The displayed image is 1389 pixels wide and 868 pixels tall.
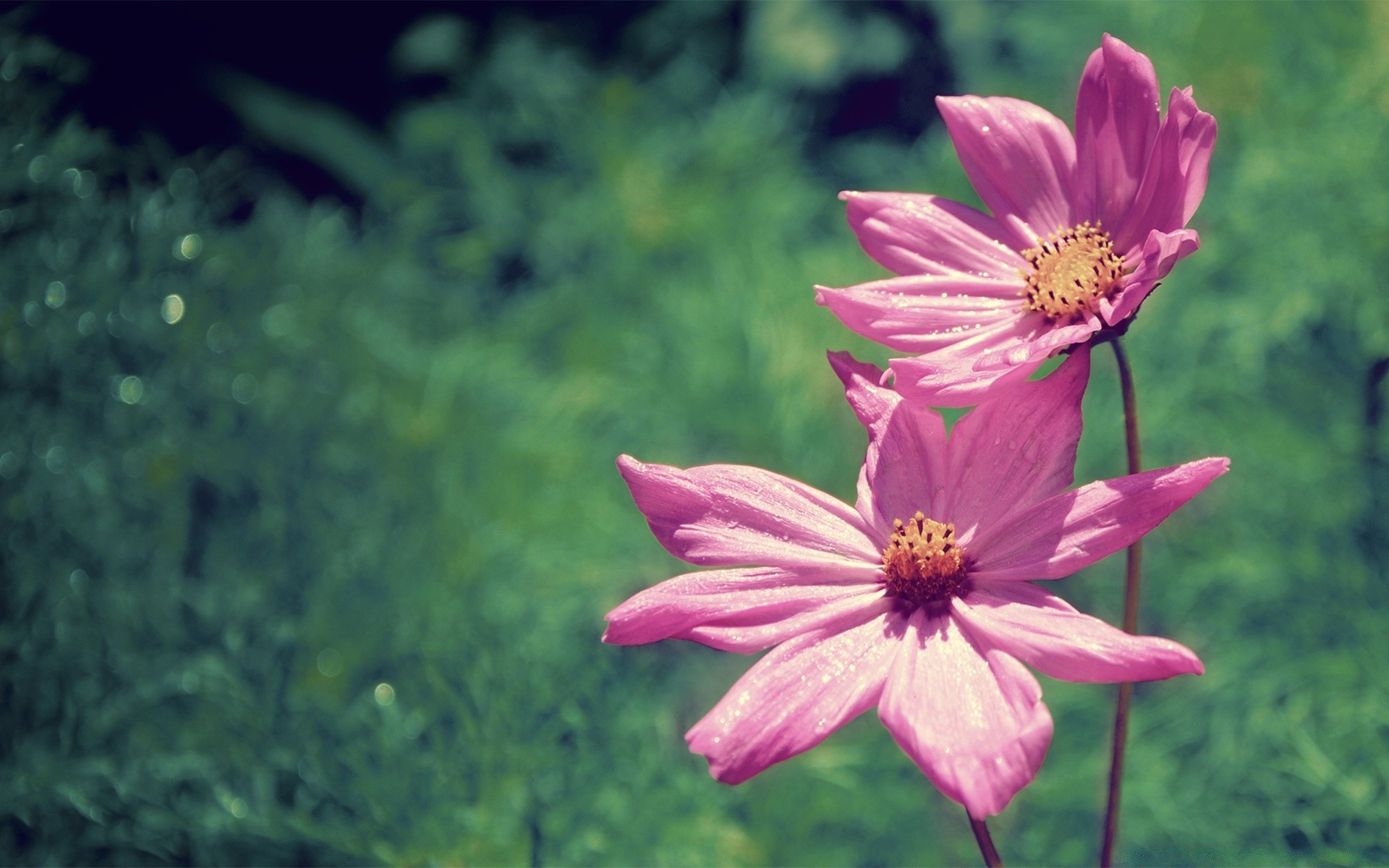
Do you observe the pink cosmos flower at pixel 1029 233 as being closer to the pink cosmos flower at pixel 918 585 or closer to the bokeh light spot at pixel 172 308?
the pink cosmos flower at pixel 918 585

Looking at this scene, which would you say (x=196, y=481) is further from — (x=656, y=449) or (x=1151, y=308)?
(x=1151, y=308)

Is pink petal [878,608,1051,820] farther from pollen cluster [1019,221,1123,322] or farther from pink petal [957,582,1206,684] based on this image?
pollen cluster [1019,221,1123,322]

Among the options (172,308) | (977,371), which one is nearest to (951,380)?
(977,371)

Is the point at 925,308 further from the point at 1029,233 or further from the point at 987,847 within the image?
the point at 987,847

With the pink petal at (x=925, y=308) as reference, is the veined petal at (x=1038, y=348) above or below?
above

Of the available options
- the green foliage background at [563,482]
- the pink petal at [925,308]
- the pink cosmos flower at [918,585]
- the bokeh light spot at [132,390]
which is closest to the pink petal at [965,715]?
the pink cosmos flower at [918,585]

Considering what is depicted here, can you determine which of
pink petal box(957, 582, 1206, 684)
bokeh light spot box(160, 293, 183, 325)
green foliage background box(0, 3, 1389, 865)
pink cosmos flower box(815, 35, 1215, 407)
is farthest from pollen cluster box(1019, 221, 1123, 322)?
bokeh light spot box(160, 293, 183, 325)

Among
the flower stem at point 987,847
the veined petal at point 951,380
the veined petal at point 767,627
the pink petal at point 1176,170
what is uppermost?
the pink petal at point 1176,170
